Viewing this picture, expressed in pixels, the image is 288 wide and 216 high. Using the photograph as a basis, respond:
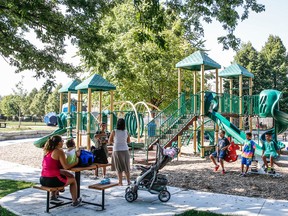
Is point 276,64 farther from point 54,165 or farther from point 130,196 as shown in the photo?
point 54,165

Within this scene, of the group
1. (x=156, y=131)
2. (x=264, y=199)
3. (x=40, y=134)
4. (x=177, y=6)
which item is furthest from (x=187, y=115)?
(x=40, y=134)

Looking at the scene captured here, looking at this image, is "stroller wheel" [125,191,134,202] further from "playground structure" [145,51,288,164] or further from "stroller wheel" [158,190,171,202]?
"playground structure" [145,51,288,164]

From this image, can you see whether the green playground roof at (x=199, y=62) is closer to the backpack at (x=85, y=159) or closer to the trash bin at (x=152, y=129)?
the trash bin at (x=152, y=129)

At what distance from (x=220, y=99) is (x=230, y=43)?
6.22 m

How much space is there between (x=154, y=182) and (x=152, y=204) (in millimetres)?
470

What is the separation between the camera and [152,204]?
6.54m

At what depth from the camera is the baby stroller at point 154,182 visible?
6.69 meters

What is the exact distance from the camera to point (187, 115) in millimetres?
14117

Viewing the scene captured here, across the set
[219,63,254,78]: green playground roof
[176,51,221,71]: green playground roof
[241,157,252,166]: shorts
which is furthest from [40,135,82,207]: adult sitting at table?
[219,63,254,78]: green playground roof

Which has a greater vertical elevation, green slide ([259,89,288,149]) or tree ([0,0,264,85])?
tree ([0,0,264,85])

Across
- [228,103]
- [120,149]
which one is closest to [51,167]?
[120,149]

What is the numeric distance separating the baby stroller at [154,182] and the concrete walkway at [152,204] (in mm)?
151

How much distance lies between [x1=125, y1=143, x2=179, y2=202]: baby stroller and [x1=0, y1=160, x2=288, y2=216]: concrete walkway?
15 centimetres

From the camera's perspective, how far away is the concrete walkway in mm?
5973
